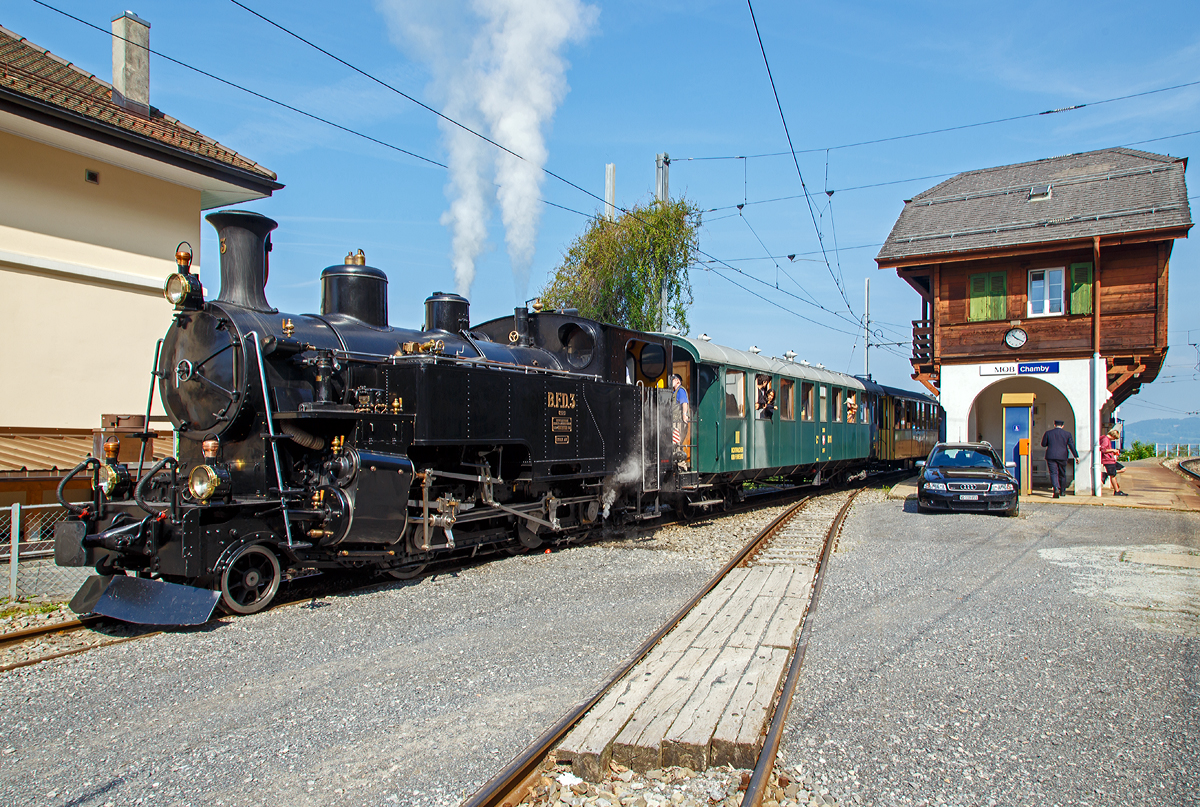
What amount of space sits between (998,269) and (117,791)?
681 inches

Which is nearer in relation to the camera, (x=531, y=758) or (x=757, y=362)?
(x=531, y=758)

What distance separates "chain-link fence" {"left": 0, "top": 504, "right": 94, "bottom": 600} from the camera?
20.5 ft

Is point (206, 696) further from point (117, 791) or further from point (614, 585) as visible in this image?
point (614, 585)

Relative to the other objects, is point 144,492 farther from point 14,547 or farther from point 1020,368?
point 1020,368

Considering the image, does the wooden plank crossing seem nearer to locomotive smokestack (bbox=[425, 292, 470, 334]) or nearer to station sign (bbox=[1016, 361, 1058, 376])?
locomotive smokestack (bbox=[425, 292, 470, 334])

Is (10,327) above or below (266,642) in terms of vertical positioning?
above

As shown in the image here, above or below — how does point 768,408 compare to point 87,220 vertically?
below

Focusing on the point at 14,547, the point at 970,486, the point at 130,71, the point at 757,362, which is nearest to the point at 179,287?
the point at 14,547

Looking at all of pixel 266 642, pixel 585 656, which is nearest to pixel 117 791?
pixel 266 642

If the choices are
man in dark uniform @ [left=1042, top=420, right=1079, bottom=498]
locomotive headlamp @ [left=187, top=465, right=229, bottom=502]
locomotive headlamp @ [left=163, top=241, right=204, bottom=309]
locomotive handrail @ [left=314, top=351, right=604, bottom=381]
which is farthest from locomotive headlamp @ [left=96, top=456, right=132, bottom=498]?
man in dark uniform @ [left=1042, top=420, right=1079, bottom=498]

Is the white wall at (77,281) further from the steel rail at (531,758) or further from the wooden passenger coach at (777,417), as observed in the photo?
the steel rail at (531,758)

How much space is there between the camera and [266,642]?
4879 mm

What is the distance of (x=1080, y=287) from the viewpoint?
1527cm

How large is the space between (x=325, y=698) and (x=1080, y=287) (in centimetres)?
1633
